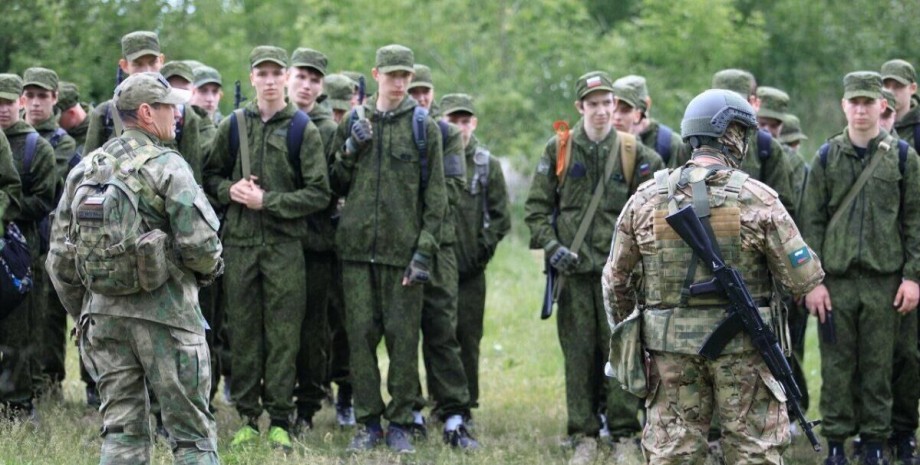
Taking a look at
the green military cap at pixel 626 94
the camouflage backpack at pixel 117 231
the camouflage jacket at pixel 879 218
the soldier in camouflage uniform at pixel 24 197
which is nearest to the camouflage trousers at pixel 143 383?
the camouflage backpack at pixel 117 231

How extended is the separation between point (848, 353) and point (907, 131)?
186 centimetres

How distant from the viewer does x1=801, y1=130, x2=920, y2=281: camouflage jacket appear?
905 centimetres

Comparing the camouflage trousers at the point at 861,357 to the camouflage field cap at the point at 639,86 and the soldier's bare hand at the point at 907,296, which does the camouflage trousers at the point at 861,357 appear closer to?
the soldier's bare hand at the point at 907,296

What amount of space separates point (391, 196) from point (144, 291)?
9.29 feet

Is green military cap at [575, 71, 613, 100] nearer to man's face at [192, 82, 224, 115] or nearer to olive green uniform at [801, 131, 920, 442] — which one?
olive green uniform at [801, 131, 920, 442]

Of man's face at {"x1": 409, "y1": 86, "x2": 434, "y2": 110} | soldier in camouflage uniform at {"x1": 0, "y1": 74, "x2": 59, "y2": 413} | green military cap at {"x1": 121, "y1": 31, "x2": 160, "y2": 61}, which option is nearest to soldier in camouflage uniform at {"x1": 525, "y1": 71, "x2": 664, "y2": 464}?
man's face at {"x1": 409, "y1": 86, "x2": 434, "y2": 110}

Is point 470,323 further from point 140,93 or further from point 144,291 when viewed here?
point 140,93

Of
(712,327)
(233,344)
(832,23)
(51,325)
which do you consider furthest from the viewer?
(832,23)

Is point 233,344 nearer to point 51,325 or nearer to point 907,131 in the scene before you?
point 51,325

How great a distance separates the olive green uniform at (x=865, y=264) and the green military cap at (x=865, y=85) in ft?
1.08

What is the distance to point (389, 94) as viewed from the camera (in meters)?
9.23

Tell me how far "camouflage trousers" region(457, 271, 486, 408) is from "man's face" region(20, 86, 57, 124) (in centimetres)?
355

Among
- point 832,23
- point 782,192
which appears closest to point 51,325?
point 782,192

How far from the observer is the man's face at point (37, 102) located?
400 inches
